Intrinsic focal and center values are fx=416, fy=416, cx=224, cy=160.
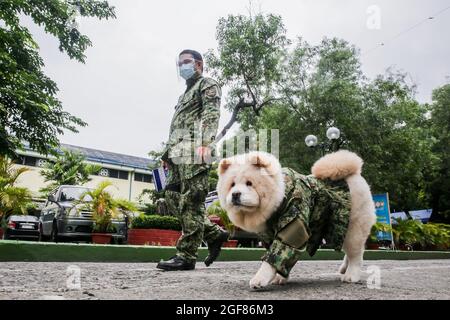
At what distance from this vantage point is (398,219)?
56.0ft

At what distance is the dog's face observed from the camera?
297 cm

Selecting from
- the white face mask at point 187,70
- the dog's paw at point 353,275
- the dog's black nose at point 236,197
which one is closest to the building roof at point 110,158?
the white face mask at point 187,70

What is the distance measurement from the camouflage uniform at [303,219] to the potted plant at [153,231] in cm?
702

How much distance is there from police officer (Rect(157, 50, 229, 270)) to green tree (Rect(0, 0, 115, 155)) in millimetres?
6723

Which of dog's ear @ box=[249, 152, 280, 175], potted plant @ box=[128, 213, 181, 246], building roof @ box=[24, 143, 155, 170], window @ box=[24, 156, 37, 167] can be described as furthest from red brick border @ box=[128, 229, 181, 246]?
window @ box=[24, 156, 37, 167]

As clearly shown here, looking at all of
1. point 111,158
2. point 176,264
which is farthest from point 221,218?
point 111,158

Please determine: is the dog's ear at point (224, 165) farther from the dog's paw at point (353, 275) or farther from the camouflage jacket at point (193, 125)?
the dog's paw at point (353, 275)

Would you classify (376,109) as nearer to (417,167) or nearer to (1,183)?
Answer: (417,167)

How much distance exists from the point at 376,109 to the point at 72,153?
2111 centimetres

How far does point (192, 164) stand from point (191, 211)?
50 centimetres

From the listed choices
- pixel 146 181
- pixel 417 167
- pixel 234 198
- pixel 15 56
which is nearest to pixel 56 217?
pixel 15 56

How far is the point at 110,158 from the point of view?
3491cm

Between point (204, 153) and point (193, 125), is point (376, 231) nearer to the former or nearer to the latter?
point (193, 125)

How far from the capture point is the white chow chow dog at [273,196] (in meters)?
2.95
